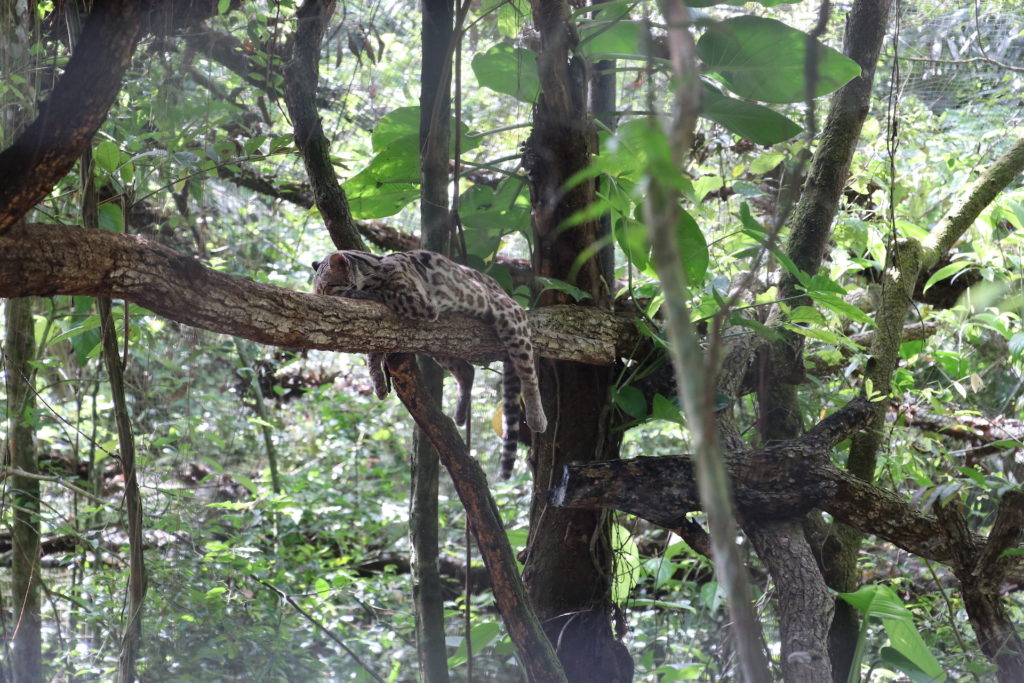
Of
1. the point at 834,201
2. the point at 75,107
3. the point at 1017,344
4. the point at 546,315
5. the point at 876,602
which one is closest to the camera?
the point at 75,107

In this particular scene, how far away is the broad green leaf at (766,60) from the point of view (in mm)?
2723

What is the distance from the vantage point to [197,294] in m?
1.84

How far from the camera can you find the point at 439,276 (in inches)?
106

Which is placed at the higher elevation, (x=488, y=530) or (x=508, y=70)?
(x=508, y=70)

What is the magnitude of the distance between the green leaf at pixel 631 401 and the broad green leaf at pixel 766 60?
120 cm

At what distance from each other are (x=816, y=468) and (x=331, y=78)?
156 inches

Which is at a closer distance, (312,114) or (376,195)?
(312,114)

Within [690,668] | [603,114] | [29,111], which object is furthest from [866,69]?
[29,111]

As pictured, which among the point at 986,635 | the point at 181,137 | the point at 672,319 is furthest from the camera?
the point at 986,635

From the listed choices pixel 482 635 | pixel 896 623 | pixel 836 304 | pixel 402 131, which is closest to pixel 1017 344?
pixel 836 304

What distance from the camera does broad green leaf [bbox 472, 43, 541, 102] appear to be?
303 cm

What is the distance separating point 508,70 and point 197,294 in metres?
1.76

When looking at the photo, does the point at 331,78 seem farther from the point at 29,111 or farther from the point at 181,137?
the point at 29,111

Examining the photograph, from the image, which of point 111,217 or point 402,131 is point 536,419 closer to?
point 402,131
